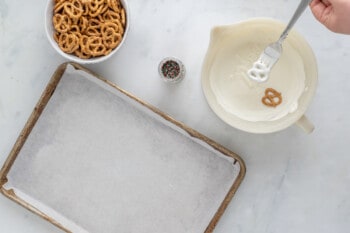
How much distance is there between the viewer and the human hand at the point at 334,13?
1.08m

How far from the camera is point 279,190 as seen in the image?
1304 millimetres

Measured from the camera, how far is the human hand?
1078 mm

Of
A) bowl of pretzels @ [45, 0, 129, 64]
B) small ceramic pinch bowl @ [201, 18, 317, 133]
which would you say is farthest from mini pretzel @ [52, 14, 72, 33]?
small ceramic pinch bowl @ [201, 18, 317, 133]

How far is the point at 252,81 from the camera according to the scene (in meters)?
1.24

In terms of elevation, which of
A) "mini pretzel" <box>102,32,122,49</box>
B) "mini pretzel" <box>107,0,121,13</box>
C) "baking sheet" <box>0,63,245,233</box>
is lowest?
"baking sheet" <box>0,63,245,233</box>

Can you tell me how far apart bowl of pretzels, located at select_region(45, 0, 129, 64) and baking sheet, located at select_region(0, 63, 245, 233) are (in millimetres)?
85

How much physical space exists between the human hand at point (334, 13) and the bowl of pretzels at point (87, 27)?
0.40 m

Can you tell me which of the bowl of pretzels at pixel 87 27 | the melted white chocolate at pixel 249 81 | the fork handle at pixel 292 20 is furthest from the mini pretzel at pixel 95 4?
the fork handle at pixel 292 20

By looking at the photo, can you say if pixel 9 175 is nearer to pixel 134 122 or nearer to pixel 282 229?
pixel 134 122

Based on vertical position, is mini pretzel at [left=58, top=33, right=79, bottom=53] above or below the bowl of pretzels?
below

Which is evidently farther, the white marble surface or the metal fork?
the white marble surface

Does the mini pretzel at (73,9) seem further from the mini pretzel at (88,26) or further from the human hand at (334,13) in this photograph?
the human hand at (334,13)

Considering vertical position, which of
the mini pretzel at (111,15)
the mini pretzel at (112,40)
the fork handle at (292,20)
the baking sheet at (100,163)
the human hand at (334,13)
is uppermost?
the human hand at (334,13)

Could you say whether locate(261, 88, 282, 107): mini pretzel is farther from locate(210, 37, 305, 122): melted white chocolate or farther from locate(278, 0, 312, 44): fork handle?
locate(278, 0, 312, 44): fork handle
